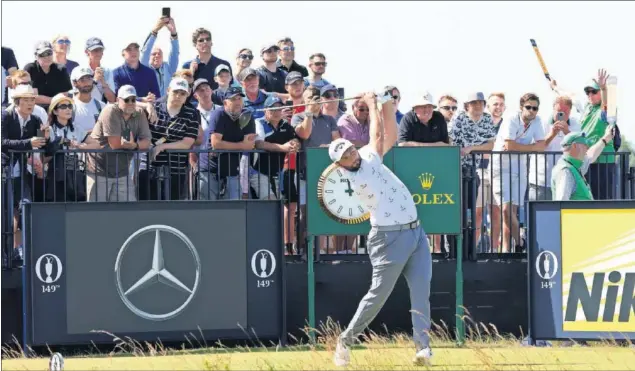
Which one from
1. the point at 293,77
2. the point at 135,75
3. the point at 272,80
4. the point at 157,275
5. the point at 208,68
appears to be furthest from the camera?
the point at 272,80

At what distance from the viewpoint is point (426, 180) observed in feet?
47.6

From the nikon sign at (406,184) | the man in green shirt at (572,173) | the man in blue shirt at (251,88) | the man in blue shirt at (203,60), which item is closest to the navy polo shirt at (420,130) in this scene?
the nikon sign at (406,184)

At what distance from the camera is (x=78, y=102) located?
51.8 feet

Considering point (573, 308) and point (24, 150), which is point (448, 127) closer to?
point (573, 308)

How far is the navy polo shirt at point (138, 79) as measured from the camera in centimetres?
1683

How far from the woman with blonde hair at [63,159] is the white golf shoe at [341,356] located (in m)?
3.65

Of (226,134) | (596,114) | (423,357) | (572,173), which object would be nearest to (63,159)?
(226,134)

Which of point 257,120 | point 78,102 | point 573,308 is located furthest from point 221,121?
point 573,308

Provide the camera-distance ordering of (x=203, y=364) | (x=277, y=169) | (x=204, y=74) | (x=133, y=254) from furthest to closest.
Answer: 1. (x=204, y=74)
2. (x=277, y=169)
3. (x=133, y=254)
4. (x=203, y=364)

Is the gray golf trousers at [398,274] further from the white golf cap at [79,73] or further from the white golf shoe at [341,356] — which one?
the white golf cap at [79,73]

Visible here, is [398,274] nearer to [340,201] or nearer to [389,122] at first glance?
[389,122]

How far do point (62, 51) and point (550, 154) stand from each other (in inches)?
244

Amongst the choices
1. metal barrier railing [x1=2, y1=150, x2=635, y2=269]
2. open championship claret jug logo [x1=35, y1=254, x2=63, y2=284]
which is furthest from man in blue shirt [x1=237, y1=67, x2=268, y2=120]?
open championship claret jug logo [x1=35, y1=254, x2=63, y2=284]

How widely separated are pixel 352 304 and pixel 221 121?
2.52 m
